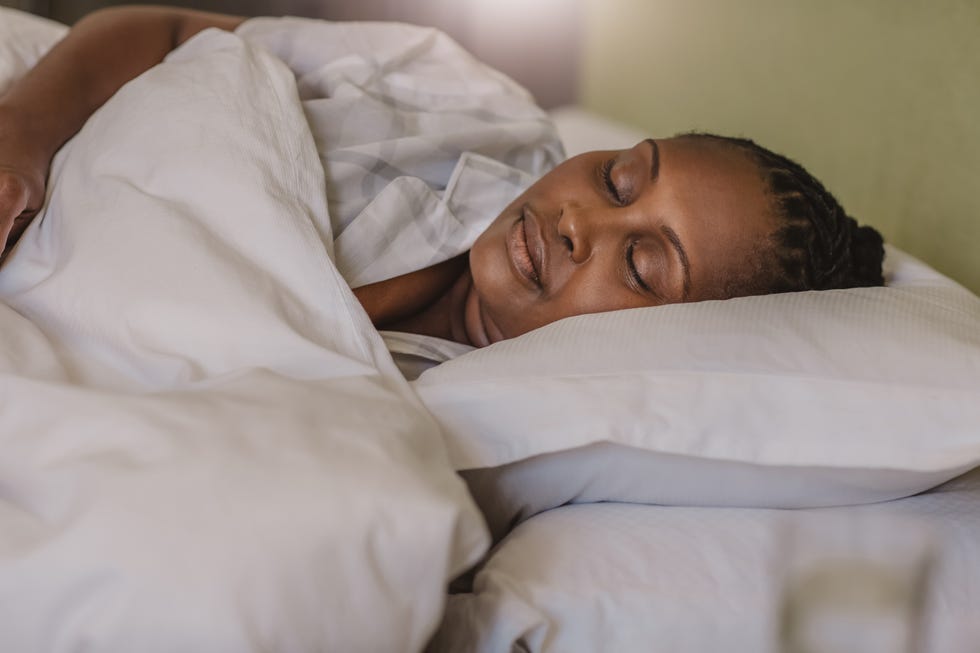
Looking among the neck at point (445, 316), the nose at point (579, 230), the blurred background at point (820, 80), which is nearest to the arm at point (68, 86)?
the neck at point (445, 316)

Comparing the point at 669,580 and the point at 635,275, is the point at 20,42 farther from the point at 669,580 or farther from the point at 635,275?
the point at 669,580

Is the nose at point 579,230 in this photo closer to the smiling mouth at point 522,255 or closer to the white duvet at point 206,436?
the smiling mouth at point 522,255

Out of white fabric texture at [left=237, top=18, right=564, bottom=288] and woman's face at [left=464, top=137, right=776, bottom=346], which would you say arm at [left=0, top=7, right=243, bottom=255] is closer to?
white fabric texture at [left=237, top=18, right=564, bottom=288]

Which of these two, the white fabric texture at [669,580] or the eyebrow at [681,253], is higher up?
the eyebrow at [681,253]

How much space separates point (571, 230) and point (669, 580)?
38cm

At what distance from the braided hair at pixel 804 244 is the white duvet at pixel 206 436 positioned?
42cm

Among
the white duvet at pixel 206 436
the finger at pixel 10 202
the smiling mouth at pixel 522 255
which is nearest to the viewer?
the white duvet at pixel 206 436

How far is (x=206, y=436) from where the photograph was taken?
0.52 metres

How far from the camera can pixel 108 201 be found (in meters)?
0.79

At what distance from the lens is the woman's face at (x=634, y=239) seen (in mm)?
896

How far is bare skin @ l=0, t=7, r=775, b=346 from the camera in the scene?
896 mm

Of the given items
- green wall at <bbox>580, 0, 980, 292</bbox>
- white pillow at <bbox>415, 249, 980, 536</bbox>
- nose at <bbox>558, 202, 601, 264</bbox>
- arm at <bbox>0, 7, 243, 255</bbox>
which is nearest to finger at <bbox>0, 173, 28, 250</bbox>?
arm at <bbox>0, 7, 243, 255</bbox>

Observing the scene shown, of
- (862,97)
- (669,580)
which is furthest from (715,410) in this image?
Answer: (862,97)

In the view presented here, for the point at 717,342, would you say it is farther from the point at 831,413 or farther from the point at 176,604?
the point at 176,604
